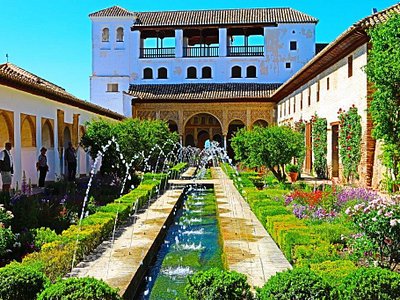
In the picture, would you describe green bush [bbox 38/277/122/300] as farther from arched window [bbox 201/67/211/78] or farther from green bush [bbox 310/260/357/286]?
arched window [bbox 201/67/211/78]

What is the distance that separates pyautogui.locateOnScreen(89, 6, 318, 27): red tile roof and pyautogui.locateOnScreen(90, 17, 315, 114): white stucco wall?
46 centimetres

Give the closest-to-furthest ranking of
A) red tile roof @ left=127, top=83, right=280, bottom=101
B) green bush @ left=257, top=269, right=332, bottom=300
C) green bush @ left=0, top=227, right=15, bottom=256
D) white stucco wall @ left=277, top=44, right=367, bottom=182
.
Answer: green bush @ left=257, top=269, right=332, bottom=300
green bush @ left=0, top=227, right=15, bottom=256
white stucco wall @ left=277, top=44, right=367, bottom=182
red tile roof @ left=127, top=83, right=280, bottom=101

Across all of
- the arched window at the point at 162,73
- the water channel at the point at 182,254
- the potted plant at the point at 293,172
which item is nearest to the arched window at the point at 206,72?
the arched window at the point at 162,73

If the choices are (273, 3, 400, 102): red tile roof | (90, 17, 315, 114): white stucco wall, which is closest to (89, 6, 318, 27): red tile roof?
(90, 17, 315, 114): white stucco wall

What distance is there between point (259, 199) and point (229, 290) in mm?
7586

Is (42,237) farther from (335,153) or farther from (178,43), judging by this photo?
(178,43)

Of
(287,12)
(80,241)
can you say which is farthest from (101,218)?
(287,12)

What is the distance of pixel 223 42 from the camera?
38.8 metres

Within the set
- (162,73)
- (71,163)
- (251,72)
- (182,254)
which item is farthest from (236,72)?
(182,254)

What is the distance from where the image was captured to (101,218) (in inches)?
373

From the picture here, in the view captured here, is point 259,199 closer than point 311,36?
Yes

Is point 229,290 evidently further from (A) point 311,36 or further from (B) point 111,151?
(A) point 311,36

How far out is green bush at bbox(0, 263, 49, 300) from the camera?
4641 mm

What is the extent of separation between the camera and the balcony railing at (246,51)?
3937 centimetres
